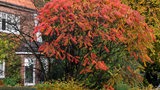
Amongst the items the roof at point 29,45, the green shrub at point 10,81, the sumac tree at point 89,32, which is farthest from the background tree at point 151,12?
the roof at point 29,45

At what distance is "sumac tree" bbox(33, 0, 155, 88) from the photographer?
1641cm

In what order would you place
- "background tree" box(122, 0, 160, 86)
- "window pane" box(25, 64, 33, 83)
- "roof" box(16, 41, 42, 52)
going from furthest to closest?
"background tree" box(122, 0, 160, 86)
"window pane" box(25, 64, 33, 83)
"roof" box(16, 41, 42, 52)

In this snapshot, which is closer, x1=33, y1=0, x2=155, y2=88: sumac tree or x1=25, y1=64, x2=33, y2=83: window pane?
x1=33, y1=0, x2=155, y2=88: sumac tree

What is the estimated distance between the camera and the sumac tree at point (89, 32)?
1641 centimetres

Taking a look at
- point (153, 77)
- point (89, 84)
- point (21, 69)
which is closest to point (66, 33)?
point (89, 84)

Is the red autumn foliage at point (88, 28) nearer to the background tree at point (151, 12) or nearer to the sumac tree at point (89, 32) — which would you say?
the sumac tree at point (89, 32)

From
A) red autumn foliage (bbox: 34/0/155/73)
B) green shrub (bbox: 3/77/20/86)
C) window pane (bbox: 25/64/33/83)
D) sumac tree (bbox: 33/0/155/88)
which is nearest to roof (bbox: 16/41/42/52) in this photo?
sumac tree (bbox: 33/0/155/88)

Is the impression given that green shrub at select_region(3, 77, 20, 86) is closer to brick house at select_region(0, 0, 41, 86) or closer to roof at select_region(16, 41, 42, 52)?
brick house at select_region(0, 0, 41, 86)

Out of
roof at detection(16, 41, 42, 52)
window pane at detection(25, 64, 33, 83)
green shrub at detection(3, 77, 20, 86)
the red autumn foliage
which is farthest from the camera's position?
green shrub at detection(3, 77, 20, 86)

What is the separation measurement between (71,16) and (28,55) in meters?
5.02

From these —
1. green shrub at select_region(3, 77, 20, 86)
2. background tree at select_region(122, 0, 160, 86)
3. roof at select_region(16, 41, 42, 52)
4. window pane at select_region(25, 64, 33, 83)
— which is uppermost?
background tree at select_region(122, 0, 160, 86)

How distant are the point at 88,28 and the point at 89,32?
205 millimetres

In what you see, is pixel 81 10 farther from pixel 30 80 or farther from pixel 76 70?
pixel 30 80

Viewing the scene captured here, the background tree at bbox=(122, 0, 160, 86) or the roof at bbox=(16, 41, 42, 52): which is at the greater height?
the background tree at bbox=(122, 0, 160, 86)
